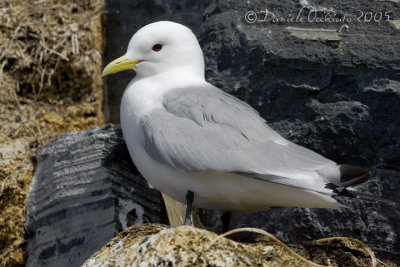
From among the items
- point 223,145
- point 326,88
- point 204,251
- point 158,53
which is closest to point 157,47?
point 158,53

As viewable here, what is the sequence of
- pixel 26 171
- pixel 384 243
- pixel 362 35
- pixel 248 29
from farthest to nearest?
pixel 26 171, pixel 248 29, pixel 362 35, pixel 384 243

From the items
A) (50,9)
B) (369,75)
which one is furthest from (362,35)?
(50,9)

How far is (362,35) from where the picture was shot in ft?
11.8

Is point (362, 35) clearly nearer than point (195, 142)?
No

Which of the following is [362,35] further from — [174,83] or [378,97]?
[174,83]

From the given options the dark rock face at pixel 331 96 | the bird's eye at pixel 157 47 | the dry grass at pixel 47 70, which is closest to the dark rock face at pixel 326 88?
the dark rock face at pixel 331 96

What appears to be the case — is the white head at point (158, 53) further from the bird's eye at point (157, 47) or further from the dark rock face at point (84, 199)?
the dark rock face at point (84, 199)

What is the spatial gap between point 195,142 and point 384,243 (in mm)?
1109

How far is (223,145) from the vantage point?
2998 mm

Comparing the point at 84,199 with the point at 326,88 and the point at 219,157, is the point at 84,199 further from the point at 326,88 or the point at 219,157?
the point at 326,88

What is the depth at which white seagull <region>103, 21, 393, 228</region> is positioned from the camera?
115 inches

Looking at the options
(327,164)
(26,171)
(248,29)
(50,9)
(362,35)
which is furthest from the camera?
(50,9)

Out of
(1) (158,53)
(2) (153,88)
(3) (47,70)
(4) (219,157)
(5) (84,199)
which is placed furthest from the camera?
(3) (47,70)

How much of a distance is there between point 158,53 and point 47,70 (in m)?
1.51
